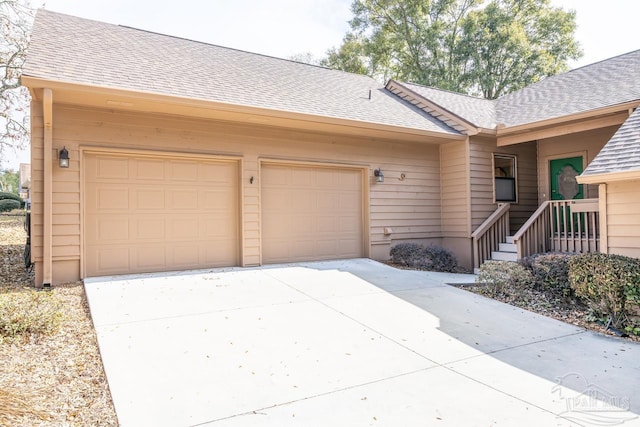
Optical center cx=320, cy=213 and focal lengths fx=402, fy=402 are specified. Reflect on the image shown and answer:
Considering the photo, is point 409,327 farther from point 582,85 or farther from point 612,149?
point 582,85

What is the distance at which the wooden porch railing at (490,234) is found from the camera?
8891 millimetres

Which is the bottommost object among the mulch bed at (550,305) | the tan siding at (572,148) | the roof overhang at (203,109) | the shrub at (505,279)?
the mulch bed at (550,305)

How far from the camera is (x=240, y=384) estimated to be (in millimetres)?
3061

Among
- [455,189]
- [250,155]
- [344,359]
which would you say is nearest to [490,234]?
[455,189]

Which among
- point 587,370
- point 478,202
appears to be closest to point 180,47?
point 478,202

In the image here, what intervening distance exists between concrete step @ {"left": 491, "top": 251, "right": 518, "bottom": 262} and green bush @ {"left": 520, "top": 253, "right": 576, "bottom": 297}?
180 centimetres

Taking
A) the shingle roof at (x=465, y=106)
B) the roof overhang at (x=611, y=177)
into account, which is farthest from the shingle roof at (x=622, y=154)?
the shingle roof at (x=465, y=106)

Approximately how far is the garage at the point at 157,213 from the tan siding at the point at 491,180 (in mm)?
5377

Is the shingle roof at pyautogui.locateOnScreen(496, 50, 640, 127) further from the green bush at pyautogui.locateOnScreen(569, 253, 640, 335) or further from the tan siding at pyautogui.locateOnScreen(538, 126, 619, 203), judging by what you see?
the green bush at pyautogui.locateOnScreen(569, 253, 640, 335)

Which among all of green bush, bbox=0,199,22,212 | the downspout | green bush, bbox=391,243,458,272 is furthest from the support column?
green bush, bbox=0,199,22,212

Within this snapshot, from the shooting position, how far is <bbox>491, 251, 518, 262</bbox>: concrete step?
8.43 metres

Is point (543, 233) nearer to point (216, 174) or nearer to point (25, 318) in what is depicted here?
point (216, 174)

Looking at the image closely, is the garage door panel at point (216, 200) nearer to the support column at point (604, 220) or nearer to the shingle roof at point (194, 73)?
the shingle roof at point (194, 73)

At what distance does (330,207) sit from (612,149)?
16.0 ft
